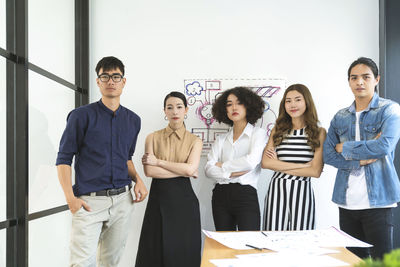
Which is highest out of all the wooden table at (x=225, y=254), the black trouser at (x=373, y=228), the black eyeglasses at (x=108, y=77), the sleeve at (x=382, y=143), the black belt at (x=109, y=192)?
the black eyeglasses at (x=108, y=77)

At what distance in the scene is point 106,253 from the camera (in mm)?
2562

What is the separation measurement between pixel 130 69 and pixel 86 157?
1498 mm

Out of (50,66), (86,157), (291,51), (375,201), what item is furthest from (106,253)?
(291,51)

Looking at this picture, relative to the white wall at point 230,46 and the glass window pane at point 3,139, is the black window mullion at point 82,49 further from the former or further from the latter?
the glass window pane at point 3,139

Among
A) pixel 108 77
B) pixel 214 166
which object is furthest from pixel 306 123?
pixel 108 77

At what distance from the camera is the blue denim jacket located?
2.41m

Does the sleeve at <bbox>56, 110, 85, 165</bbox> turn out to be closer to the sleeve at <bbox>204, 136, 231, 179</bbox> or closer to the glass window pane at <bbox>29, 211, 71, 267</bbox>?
the glass window pane at <bbox>29, 211, 71, 267</bbox>

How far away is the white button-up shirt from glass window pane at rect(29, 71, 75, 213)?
1271 mm

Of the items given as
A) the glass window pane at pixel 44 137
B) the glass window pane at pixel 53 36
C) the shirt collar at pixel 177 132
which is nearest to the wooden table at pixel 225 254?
the shirt collar at pixel 177 132

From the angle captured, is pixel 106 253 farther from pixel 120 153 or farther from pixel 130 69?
pixel 130 69

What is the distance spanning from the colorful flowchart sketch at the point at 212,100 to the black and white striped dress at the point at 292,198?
0.68m

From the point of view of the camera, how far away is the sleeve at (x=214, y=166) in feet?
9.74

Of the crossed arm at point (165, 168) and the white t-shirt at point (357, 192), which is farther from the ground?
the crossed arm at point (165, 168)

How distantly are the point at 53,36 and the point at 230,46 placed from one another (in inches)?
63.3
